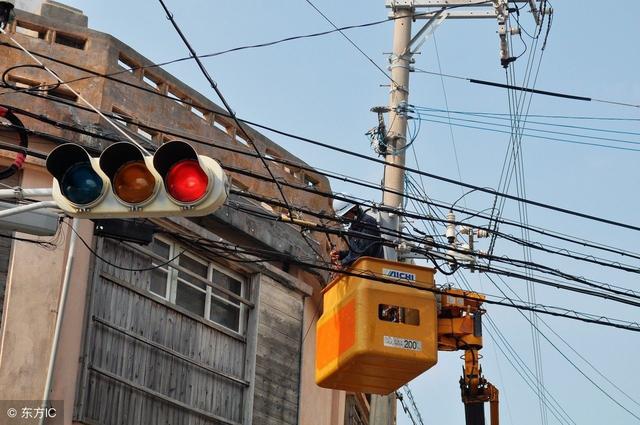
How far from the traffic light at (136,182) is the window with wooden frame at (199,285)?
30.1 ft

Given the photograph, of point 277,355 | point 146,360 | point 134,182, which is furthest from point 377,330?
point 277,355

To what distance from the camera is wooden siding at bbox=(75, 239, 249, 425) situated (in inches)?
679

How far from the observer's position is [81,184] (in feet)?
30.8

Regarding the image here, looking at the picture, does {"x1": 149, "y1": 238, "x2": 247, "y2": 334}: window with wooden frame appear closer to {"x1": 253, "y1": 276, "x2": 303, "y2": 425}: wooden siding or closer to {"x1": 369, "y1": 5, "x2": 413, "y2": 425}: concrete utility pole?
{"x1": 253, "y1": 276, "x2": 303, "y2": 425}: wooden siding

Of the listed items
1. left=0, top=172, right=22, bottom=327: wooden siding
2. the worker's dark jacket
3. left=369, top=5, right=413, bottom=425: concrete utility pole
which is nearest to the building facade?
left=0, top=172, right=22, bottom=327: wooden siding

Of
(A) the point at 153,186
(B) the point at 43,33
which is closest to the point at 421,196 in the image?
(B) the point at 43,33

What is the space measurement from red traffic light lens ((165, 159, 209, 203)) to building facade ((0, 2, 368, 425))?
632 cm

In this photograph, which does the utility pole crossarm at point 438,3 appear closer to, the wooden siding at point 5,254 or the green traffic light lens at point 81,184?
the wooden siding at point 5,254

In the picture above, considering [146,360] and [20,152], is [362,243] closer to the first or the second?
[20,152]

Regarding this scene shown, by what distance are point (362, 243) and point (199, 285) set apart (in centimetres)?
505

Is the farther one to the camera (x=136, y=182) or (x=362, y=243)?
(x=362, y=243)

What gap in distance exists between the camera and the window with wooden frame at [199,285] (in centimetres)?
1888

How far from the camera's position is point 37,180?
17469 mm

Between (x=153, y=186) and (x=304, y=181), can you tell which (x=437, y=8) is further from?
(x=153, y=186)
